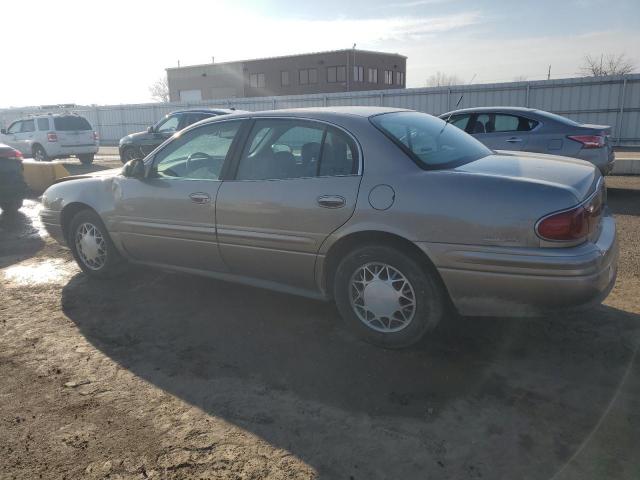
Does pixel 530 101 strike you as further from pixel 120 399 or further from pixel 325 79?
pixel 325 79

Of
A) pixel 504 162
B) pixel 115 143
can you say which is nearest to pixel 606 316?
pixel 504 162

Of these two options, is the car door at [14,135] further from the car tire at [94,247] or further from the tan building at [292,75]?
the tan building at [292,75]

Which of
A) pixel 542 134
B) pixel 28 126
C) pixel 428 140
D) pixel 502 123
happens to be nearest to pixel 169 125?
pixel 28 126

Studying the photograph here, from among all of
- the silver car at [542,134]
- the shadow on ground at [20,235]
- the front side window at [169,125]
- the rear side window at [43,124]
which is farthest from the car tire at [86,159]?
the silver car at [542,134]

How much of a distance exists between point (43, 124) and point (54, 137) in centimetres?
69

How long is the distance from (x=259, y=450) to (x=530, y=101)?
19.8 metres

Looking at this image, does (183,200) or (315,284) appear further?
(183,200)

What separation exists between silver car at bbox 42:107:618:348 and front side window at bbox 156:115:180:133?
34.9 ft

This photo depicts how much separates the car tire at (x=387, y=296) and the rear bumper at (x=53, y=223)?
3.27 metres

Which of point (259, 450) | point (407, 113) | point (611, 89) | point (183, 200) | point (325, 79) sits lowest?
point (259, 450)

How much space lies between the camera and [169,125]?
15219mm

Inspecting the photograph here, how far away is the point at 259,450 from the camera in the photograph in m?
2.58

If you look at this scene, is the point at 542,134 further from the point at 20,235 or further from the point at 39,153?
the point at 39,153

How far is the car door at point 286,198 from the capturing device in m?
3.58
